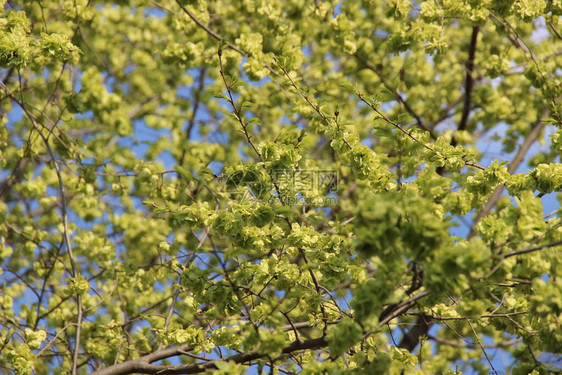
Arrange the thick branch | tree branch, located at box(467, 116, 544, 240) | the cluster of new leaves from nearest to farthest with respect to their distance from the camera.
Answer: the cluster of new leaves
the thick branch
tree branch, located at box(467, 116, 544, 240)

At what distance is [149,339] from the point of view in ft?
16.0

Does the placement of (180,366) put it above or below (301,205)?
below

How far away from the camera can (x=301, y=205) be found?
3.93 meters

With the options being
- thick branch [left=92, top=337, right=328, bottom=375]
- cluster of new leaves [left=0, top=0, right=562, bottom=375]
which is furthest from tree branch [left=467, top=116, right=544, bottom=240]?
thick branch [left=92, top=337, right=328, bottom=375]

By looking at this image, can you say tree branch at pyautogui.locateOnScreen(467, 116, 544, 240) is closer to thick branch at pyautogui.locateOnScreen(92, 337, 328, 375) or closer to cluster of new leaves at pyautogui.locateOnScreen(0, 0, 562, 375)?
cluster of new leaves at pyautogui.locateOnScreen(0, 0, 562, 375)

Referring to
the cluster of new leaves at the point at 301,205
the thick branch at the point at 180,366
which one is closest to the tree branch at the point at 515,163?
the cluster of new leaves at the point at 301,205

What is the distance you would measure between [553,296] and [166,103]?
846 centimetres

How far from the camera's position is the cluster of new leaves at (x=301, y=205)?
8.66 feet

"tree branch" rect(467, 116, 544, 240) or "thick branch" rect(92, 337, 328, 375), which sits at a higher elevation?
"tree branch" rect(467, 116, 544, 240)

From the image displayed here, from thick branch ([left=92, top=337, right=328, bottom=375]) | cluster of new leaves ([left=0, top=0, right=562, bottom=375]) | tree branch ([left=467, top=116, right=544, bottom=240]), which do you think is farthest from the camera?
tree branch ([left=467, top=116, right=544, bottom=240])

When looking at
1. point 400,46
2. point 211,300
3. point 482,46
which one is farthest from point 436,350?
point 211,300

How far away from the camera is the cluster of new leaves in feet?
8.66

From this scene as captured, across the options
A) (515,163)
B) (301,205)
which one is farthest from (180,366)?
(515,163)

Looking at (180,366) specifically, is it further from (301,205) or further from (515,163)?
(515,163)
